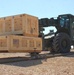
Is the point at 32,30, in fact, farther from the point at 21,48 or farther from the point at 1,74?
the point at 1,74

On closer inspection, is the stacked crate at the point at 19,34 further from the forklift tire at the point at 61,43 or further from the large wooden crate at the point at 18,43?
the forklift tire at the point at 61,43

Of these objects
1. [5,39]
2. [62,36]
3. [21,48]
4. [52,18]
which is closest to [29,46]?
[21,48]

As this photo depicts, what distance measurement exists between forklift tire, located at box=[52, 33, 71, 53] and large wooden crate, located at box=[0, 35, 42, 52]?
346 centimetres

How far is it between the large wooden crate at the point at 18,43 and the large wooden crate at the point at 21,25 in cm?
43

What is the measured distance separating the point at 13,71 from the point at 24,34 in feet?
16.0

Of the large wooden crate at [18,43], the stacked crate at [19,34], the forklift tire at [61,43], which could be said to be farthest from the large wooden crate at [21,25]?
the forklift tire at [61,43]

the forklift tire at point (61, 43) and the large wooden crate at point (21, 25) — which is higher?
the large wooden crate at point (21, 25)

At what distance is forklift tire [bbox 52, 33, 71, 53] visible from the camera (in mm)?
17295

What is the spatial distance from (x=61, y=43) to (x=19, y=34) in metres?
5.08

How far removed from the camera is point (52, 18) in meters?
19.3

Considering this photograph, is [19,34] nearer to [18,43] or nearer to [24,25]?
[24,25]

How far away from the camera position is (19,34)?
1357 centimetres

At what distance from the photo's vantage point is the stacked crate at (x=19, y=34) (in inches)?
487

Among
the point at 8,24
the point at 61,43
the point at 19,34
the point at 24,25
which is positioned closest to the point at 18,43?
the point at 19,34
